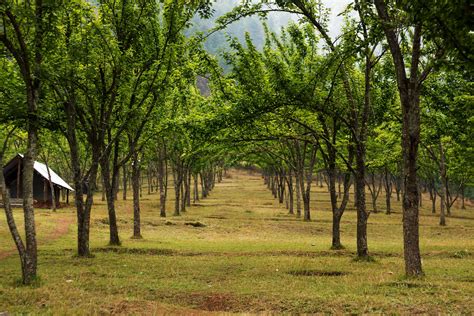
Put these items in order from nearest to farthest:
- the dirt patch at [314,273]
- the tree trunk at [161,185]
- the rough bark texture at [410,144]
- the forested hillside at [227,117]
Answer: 1. the forested hillside at [227,117]
2. the rough bark texture at [410,144]
3. the dirt patch at [314,273]
4. the tree trunk at [161,185]

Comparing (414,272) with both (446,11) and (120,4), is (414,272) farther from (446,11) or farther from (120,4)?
(120,4)

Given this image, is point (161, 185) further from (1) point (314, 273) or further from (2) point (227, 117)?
(1) point (314, 273)

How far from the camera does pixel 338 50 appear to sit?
15.3 metres

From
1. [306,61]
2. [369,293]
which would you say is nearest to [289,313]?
[369,293]

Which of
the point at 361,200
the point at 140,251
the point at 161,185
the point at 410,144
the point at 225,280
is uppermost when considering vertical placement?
the point at 410,144

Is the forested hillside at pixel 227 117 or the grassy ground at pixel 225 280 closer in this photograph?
the grassy ground at pixel 225 280

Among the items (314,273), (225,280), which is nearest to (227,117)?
(225,280)

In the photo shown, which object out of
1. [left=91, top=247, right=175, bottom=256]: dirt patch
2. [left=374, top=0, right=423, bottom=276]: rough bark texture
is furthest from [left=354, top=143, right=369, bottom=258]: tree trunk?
[left=91, top=247, right=175, bottom=256]: dirt patch

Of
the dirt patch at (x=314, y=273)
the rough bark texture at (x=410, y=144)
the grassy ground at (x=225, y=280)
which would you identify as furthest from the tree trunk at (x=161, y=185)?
the rough bark texture at (x=410, y=144)

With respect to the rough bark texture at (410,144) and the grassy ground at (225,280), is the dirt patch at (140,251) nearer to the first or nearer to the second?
the grassy ground at (225,280)

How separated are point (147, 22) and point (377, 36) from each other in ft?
43.5

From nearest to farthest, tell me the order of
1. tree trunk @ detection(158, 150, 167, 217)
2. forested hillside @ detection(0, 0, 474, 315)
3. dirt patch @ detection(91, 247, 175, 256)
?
forested hillside @ detection(0, 0, 474, 315) → dirt patch @ detection(91, 247, 175, 256) → tree trunk @ detection(158, 150, 167, 217)

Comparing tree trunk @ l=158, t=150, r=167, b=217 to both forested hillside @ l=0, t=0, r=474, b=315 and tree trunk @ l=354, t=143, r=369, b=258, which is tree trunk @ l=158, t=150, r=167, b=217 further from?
tree trunk @ l=354, t=143, r=369, b=258

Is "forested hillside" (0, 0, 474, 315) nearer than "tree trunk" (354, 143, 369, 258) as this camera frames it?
Yes
